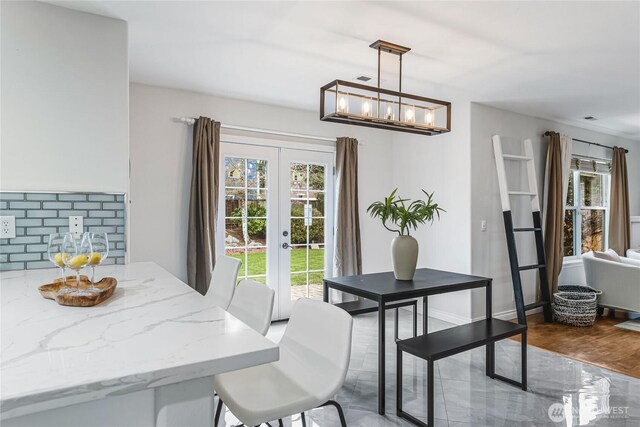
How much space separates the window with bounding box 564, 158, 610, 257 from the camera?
570 cm

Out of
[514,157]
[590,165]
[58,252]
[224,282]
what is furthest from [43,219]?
[590,165]

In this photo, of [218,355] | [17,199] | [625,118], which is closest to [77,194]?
[17,199]

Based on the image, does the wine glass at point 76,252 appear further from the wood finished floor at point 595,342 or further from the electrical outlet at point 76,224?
the wood finished floor at point 595,342

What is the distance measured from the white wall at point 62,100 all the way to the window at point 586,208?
556 cm

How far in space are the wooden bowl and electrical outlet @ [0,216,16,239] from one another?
775 millimetres

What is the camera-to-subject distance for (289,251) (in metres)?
4.59

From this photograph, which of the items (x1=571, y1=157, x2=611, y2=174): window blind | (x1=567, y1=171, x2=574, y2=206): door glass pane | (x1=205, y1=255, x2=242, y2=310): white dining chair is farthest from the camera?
(x1=567, y1=171, x2=574, y2=206): door glass pane

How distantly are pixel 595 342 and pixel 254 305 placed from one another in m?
3.70

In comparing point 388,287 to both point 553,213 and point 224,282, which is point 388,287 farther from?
point 553,213

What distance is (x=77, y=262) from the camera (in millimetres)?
1570

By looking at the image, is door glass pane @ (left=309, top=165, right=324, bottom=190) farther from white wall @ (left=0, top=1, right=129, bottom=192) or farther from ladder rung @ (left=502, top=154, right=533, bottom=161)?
white wall @ (left=0, top=1, right=129, bottom=192)

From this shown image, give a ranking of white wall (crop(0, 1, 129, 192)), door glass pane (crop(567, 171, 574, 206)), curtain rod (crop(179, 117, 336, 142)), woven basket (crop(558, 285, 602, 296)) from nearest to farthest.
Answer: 1. white wall (crop(0, 1, 129, 192))
2. curtain rod (crop(179, 117, 336, 142))
3. woven basket (crop(558, 285, 602, 296))
4. door glass pane (crop(567, 171, 574, 206))

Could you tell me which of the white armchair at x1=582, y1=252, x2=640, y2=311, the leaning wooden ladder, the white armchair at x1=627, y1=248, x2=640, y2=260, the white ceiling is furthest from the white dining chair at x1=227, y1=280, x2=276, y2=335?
the white armchair at x1=627, y1=248, x2=640, y2=260

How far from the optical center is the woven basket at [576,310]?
4422mm
